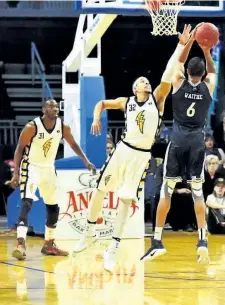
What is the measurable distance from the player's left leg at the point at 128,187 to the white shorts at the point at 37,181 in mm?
1514

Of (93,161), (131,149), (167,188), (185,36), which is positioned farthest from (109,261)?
(93,161)

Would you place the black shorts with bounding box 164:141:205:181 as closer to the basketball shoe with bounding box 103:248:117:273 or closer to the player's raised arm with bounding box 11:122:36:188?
the basketball shoe with bounding box 103:248:117:273

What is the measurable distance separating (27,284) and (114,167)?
158 centimetres

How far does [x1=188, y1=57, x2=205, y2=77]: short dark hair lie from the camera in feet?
26.6

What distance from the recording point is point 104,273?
322 inches

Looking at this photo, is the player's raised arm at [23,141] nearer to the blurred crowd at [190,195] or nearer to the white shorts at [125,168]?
the white shorts at [125,168]

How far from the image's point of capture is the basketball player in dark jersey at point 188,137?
8.28m

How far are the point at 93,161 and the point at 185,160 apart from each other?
3.33 meters

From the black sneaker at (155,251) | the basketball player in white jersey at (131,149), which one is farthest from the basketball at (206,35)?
the black sneaker at (155,251)

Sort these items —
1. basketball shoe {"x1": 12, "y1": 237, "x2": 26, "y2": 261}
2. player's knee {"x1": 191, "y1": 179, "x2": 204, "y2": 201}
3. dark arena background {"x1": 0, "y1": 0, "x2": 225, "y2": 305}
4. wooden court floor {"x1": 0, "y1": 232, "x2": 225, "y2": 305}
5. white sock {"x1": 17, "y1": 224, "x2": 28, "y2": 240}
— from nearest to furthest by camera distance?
wooden court floor {"x1": 0, "y1": 232, "x2": 225, "y2": 305}
dark arena background {"x1": 0, "y1": 0, "x2": 225, "y2": 305}
player's knee {"x1": 191, "y1": 179, "x2": 204, "y2": 201}
basketball shoe {"x1": 12, "y1": 237, "x2": 26, "y2": 261}
white sock {"x1": 17, "y1": 224, "x2": 28, "y2": 240}

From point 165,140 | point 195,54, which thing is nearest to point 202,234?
point 165,140

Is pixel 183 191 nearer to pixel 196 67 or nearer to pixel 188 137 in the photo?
pixel 188 137

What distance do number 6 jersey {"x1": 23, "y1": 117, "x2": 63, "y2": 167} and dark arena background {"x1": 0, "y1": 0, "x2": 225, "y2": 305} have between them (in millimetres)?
604

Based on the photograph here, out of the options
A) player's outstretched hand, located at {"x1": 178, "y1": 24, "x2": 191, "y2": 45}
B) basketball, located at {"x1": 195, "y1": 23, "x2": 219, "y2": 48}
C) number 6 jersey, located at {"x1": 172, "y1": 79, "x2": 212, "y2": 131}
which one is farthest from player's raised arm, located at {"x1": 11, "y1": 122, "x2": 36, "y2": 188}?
basketball, located at {"x1": 195, "y1": 23, "x2": 219, "y2": 48}
